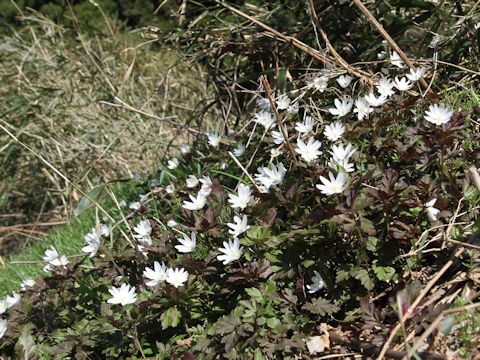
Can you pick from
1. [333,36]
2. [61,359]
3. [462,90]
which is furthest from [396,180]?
[333,36]

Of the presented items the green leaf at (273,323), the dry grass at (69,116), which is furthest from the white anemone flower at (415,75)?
the dry grass at (69,116)

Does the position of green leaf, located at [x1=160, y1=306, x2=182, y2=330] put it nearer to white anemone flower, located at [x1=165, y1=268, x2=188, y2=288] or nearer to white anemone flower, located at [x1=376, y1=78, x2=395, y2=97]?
white anemone flower, located at [x1=165, y1=268, x2=188, y2=288]

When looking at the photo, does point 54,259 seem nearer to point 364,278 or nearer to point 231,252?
point 231,252

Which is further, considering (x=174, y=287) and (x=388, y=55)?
(x=388, y=55)

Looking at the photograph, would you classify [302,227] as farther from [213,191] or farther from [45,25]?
[45,25]

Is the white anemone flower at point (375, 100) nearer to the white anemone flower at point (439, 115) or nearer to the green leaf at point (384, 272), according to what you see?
the white anemone flower at point (439, 115)
